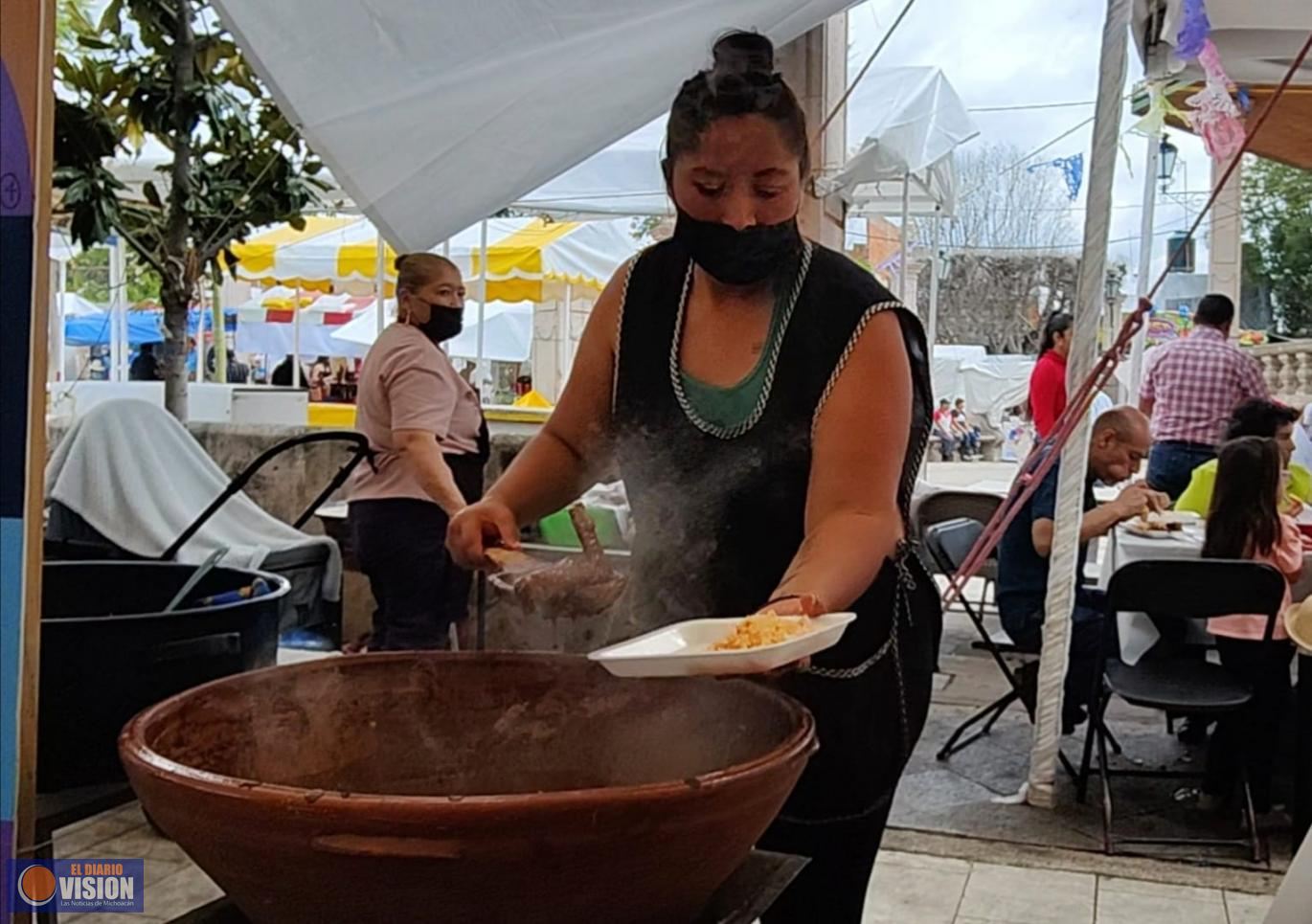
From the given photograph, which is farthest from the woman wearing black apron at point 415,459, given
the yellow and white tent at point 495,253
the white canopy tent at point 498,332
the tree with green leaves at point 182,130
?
the white canopy tent at point 498,332

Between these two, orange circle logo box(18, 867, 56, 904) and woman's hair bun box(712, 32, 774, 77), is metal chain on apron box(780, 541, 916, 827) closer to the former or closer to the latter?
woman's hair bun box(712, 32, 774, 77)

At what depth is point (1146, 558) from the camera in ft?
12.6

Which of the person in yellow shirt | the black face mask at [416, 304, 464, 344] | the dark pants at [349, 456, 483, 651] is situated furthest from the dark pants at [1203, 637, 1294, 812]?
the black face mask at [416, 304, 464, 344]

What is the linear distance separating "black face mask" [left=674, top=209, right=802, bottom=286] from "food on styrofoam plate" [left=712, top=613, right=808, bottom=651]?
43 centimetres

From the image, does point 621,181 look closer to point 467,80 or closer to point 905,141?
point 905,141

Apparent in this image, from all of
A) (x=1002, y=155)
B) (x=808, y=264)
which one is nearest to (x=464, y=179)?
(x=808, y=264)

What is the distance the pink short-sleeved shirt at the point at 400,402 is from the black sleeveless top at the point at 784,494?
1.84 m

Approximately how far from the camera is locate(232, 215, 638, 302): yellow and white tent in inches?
315

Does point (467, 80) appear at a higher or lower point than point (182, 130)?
lower

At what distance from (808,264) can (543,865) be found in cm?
77

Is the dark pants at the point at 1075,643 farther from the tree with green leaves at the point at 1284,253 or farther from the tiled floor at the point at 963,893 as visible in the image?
the tree with green leaves at the point at 1284,253

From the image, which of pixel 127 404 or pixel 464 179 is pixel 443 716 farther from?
pixel 127 404

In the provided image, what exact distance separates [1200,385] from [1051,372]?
1.96ft
